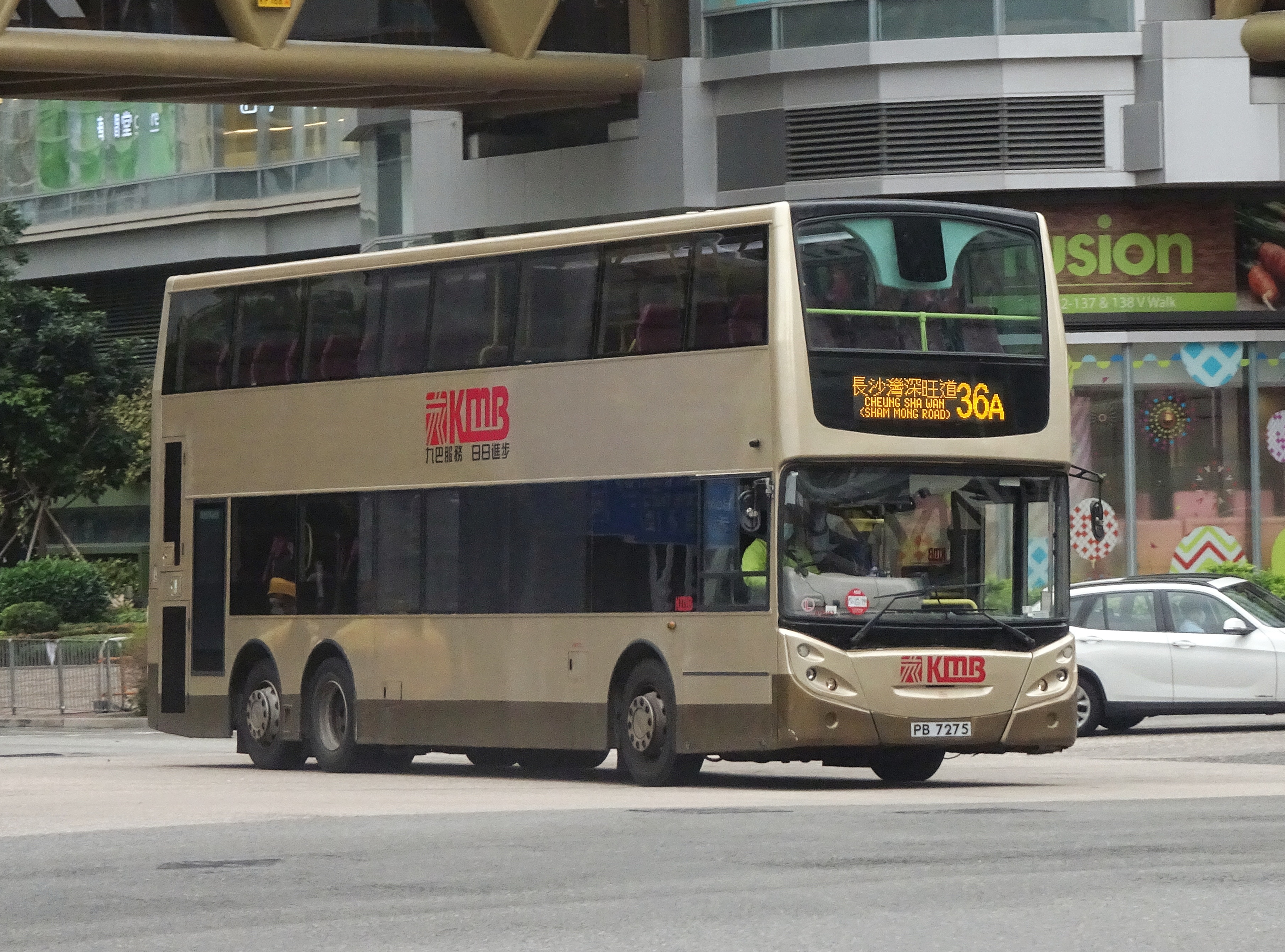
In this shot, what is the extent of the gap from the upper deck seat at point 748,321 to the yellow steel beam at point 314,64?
16.0m

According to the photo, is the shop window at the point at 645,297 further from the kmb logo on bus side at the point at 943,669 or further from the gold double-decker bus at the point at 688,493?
the kmb logo on bus side at the point at 943,669

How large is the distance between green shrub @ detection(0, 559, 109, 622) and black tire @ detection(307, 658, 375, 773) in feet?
91.2

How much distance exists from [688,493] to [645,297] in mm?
1531

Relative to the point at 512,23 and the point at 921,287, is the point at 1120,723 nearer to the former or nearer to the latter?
the point at 921,287

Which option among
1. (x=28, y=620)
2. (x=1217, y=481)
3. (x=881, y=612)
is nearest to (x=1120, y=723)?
(x=1217, y=481)

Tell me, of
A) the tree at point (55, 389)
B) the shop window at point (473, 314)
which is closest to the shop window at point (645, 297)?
the shop window at point (473, 314)

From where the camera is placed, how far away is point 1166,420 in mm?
33125

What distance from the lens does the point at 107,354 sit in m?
51.7

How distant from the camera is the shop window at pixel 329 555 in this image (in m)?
20.6

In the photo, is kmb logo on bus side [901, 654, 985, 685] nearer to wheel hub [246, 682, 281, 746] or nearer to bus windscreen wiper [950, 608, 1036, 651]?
bus windscreen wiper [950, 608, 1036, 651]

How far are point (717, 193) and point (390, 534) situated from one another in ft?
46.2

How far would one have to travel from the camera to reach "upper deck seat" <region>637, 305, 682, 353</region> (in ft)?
58.3

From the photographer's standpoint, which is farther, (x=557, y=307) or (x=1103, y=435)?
(x=1103, y=435)

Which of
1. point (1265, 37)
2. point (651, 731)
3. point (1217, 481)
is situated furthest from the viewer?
point (1217, 481)
